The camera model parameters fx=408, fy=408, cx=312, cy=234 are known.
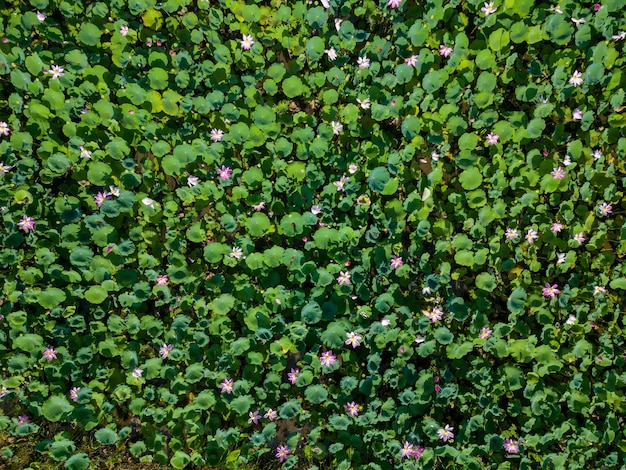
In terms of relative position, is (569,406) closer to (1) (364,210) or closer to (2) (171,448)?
(1) (364,210)

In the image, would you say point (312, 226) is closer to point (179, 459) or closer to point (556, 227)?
point (556, 227)

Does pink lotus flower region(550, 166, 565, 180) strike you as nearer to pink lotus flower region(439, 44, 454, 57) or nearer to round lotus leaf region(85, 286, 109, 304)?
pink lotus flower region(439, 44, 454, 57)

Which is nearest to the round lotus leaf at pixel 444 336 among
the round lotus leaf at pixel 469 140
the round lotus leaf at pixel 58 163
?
the round lotus leaf at pixel 469 140

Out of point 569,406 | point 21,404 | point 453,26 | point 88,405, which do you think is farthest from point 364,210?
point 21,404

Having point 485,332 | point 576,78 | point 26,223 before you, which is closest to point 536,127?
point 576,78

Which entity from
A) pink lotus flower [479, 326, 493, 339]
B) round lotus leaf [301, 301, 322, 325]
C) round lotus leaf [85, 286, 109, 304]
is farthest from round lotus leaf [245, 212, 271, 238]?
pink lotus flower [479, 326, 493, 339]

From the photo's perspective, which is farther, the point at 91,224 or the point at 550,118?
the point at 550,118

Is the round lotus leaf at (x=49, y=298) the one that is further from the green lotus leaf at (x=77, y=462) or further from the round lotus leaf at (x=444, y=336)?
the round lotus leaf at (x=444, y=336)
